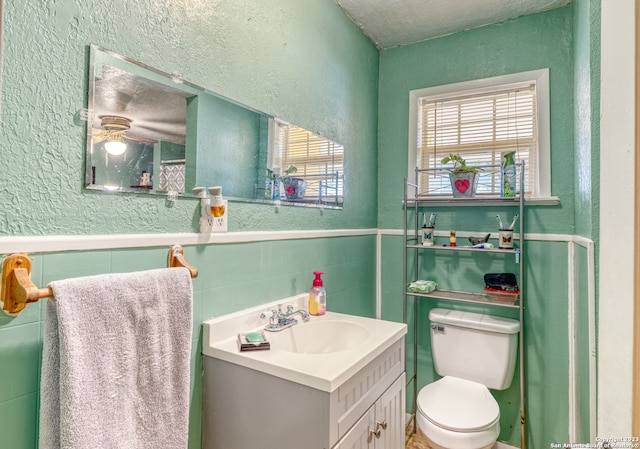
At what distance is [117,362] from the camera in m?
→ 0.79

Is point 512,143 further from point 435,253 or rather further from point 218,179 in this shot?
point 218,179

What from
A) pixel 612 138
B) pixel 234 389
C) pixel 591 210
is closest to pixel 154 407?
pixel 234 389

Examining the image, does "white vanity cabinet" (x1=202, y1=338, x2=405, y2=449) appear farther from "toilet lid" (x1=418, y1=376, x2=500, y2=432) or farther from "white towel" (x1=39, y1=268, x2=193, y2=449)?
"toilet lid" (x1=418, y1=376, x2=500, y2=432)

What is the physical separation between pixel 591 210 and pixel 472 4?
145 cm

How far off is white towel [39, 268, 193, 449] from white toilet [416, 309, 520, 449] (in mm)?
Result: 1226

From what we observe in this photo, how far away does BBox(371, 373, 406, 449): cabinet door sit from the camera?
3.98ft

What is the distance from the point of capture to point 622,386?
2.67ft

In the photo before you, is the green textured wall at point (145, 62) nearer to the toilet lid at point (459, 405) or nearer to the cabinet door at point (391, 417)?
the cabinet door at point (391, 417)

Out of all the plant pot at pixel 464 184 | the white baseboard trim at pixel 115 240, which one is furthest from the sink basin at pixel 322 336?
the plant pot at pixel 464 184

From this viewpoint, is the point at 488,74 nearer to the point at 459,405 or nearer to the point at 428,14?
the point at 428,14

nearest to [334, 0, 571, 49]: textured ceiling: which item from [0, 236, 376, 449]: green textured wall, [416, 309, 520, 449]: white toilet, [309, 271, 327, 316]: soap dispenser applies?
[0, 236, 376, 449]: green textured wall

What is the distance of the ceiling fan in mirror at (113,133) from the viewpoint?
897 mm

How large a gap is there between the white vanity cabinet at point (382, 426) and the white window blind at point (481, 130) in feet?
4.49

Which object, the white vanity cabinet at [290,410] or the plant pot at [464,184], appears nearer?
the white vanity cabinet at [290,410]
